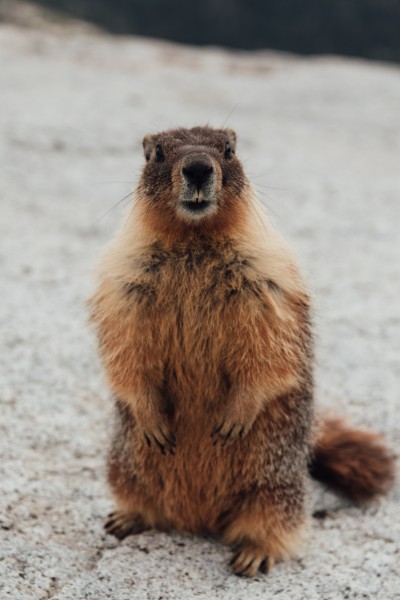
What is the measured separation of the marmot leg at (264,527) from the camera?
325 centimetres

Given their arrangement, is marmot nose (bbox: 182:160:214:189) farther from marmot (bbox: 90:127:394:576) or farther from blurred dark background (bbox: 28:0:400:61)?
blurred dark background (bbox: 28:0:400:61)

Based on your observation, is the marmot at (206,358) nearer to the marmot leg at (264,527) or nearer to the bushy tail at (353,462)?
the marmot leg at (264,527)

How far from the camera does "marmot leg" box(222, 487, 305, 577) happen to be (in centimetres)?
325

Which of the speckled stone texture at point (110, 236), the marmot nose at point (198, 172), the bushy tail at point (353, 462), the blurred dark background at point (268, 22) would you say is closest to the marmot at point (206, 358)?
the marmot nose at point (198, 172)

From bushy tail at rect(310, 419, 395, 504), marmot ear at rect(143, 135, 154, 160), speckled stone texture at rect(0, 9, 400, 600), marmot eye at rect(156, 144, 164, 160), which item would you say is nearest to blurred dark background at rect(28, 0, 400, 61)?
speckled stone texture at rect(0, 9, 400, 600)

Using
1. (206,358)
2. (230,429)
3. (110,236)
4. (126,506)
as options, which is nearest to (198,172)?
(206,358)

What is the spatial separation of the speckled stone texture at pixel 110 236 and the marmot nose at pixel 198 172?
0.75 metres

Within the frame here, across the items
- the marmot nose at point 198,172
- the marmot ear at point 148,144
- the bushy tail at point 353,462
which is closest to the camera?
the marmot nose at point 198,172

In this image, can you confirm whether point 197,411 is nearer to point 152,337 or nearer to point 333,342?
point 152,337

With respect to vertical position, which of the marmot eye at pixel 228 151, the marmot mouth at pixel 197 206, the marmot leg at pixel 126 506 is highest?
the marmot eye at pixel 228 151

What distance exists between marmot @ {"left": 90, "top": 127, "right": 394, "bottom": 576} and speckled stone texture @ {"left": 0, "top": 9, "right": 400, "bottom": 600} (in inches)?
7.5

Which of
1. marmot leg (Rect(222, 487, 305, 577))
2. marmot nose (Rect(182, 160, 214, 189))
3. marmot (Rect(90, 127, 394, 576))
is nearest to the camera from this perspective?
marmot nose (Rect(182, 160, 214, 189))

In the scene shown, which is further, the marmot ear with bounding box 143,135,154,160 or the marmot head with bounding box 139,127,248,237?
the marmot ear with bounding box 143,135,154,160

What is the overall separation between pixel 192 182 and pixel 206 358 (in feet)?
2.25
